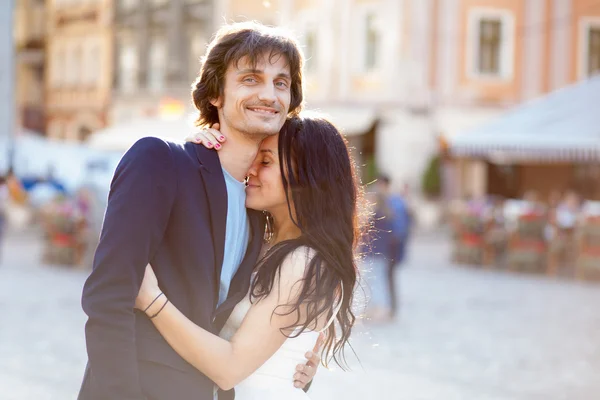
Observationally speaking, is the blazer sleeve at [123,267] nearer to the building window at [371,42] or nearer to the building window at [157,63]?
the building window at [371,42]

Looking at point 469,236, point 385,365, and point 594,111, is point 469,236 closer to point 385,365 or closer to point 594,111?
point 594,111

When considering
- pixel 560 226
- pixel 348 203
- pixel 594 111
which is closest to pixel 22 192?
pixel 560 226

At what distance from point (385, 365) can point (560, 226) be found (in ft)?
34.9

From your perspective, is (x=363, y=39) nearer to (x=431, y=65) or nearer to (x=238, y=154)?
(x=431, y=65)

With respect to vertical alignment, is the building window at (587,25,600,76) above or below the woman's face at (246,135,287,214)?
above

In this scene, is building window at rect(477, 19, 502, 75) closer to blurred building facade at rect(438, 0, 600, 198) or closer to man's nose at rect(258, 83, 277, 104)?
blurred building facade at rect(438, 0, 600, 198)

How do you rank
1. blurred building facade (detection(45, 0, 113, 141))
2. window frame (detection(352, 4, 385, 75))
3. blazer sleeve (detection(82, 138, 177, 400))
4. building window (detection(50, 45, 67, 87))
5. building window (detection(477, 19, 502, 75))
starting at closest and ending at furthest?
1. blazer sleeve (detection(82, 138, 177, 400))
2. building window (detection(477, 19, 502, 75))
3. window frame (detection(352, 4, 385, 75))
4. blurred building facade (detection(45, 0, 113, 141))
5. building window (detection(50, 45, 67, 87))

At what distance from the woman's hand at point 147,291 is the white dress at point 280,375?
2.05 ft

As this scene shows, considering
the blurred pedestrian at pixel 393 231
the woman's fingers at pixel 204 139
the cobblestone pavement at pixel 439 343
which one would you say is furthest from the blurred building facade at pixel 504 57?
the woman's fingers at pixel 204 139

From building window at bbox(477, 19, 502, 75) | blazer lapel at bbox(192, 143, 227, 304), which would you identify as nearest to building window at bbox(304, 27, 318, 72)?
building window at bbox(477, 19, 502, 75)

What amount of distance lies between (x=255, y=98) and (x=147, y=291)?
0.64 meters

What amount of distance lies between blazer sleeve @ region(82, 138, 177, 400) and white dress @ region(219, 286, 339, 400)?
0.64 meters

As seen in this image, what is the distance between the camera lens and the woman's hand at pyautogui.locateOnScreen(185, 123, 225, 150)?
303 cm

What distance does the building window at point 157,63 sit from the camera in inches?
1604
